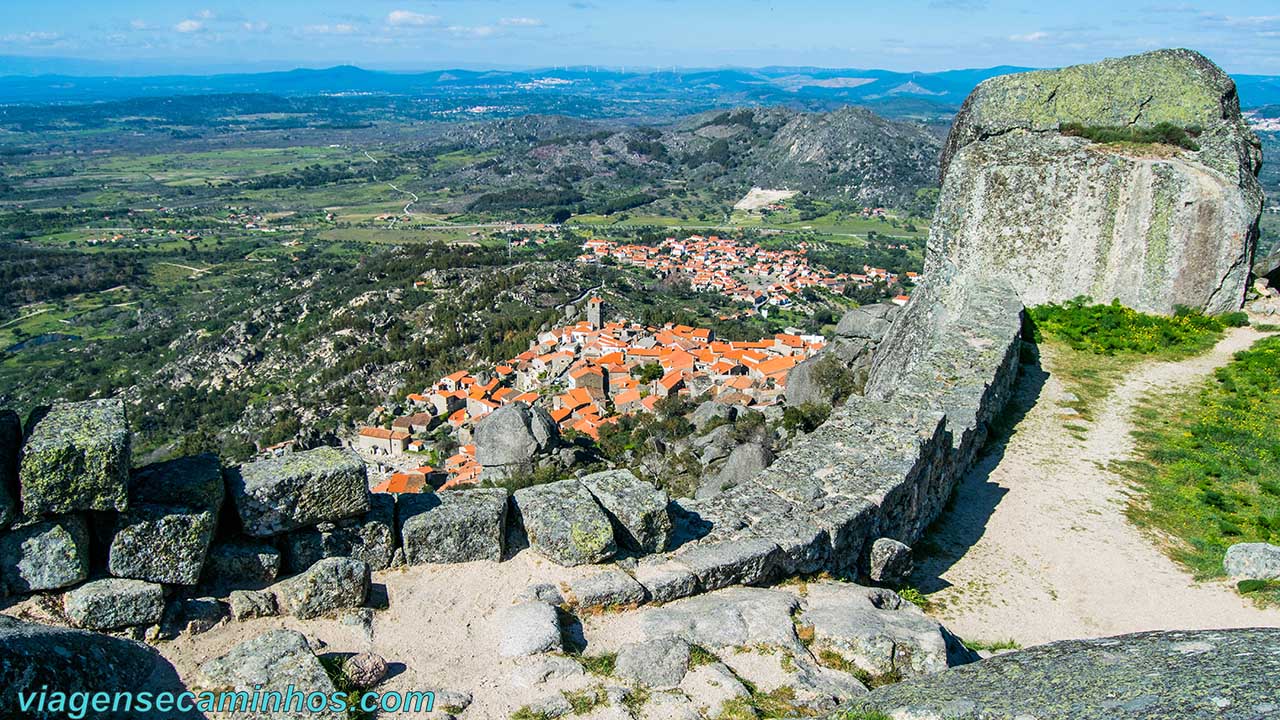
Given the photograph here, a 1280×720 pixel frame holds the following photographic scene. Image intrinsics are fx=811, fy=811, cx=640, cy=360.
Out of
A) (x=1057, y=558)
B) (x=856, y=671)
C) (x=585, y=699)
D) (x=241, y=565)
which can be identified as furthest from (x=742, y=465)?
(x=241, y=565)

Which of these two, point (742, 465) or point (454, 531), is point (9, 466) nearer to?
point (454, 531)

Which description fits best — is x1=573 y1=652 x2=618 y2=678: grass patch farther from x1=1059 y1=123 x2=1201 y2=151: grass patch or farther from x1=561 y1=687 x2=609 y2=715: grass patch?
x1=1059 y1=123 x2=1201 y2=151: grass patch

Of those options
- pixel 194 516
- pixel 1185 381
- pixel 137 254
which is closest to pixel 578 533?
pixel 194 516

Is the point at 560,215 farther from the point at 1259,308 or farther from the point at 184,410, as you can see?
the point at 1259,308

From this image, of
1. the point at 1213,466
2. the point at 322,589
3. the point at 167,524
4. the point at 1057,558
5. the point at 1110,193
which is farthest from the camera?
the point at 1110,193

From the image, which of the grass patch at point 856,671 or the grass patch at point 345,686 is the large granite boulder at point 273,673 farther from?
the grass patch at point 856,671

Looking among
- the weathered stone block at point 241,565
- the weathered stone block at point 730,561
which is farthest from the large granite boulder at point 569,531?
the weathered stone block at point 241,565
